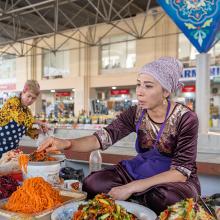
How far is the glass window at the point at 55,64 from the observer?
1664 cm

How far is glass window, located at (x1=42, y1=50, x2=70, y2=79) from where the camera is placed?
16.6m

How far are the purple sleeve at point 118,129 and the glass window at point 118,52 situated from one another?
488 inches

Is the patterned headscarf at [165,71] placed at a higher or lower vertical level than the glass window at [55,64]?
lower

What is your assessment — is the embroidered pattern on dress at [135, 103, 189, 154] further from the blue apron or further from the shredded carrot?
the shredded carrot

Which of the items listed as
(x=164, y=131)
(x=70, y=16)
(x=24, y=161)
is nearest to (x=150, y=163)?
(x=164, y=131)

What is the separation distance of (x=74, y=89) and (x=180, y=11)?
40.5 feet

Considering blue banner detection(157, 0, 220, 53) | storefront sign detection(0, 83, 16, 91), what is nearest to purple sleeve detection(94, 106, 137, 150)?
blue banner detection(157, 0, 220, 53)

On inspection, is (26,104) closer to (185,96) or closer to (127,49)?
(185,96)

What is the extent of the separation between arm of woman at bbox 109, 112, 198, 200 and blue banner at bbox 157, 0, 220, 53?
248cm

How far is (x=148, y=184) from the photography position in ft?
5.12

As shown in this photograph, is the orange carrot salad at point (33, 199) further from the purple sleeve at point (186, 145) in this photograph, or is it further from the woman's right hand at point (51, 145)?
the purple sleeve at point (186, 145)

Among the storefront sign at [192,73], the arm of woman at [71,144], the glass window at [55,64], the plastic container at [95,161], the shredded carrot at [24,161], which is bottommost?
the plastic container at [95,161]

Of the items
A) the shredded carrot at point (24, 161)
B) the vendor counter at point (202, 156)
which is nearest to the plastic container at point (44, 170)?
the shredded carrot at point (24, 161)

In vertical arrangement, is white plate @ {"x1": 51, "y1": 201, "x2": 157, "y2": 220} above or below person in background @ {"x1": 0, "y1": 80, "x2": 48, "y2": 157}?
below
